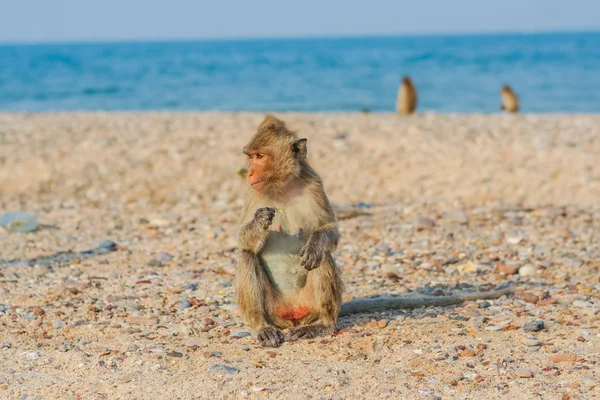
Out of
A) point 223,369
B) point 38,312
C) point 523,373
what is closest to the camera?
point 523,373

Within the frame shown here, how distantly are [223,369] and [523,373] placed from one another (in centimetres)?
151

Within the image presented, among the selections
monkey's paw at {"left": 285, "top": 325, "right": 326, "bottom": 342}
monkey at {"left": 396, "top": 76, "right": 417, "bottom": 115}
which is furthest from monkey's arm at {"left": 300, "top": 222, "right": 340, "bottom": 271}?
monkey at {"left": 396, "top": 76, "right": 417, "bottom": 115}

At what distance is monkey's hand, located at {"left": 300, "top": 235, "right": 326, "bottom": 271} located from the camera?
4480 millimetres

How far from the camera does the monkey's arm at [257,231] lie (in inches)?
175

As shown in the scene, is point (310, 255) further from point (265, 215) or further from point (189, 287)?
point (189, 287)

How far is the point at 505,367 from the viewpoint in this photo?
14.1 feet

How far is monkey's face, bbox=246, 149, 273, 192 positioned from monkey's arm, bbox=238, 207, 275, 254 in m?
0.18

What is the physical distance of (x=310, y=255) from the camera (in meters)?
4.48

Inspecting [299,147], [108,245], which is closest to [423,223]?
[108,245]

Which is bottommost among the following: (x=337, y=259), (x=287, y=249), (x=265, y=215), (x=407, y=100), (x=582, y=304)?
(x=337, y=259)

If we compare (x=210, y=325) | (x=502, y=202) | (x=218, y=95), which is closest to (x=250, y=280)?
(x=210, y=325)

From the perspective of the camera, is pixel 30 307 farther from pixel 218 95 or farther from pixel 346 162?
pixel 218 95

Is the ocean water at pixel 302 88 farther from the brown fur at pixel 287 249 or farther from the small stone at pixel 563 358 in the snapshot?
the small stone at pixel 563 358

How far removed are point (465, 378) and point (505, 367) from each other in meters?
0.26
